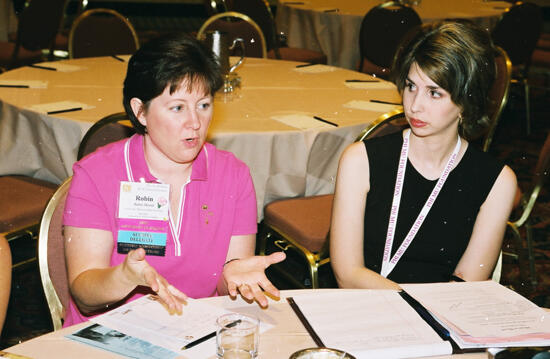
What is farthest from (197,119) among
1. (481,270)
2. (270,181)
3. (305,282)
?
(305,282)

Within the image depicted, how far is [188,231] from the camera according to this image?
6.64 feet

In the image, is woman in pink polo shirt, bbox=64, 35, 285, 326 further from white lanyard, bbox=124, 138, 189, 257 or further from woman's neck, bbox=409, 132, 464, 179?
woman's neck, bbox=409, 132, 464, 179

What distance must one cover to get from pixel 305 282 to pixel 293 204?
59 centimetres

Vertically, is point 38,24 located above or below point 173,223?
above

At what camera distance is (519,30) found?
611cm

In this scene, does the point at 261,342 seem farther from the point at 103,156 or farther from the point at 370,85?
the point at 370,85

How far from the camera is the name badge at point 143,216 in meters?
1.88

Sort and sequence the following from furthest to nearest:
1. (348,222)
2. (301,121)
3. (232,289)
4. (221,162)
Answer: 1. (301,121)
2. (348,222)
3. (221,162)
4. (232,289)

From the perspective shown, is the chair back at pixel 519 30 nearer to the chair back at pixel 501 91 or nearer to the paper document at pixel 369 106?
the chair back at pixel 501 91

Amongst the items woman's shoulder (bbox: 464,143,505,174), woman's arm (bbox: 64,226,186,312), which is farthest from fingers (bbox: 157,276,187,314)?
woman's shoulder (bbox: 464,143,505,174)

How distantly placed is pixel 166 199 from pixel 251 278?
32 cm

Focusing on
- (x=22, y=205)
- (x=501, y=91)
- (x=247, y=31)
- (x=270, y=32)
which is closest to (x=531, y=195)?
(x=501, y=91)

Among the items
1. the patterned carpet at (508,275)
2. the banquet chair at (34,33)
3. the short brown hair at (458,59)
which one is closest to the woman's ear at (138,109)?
the short brown hair at (458,59)

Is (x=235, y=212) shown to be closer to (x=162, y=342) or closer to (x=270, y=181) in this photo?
(x=162, y=342)
